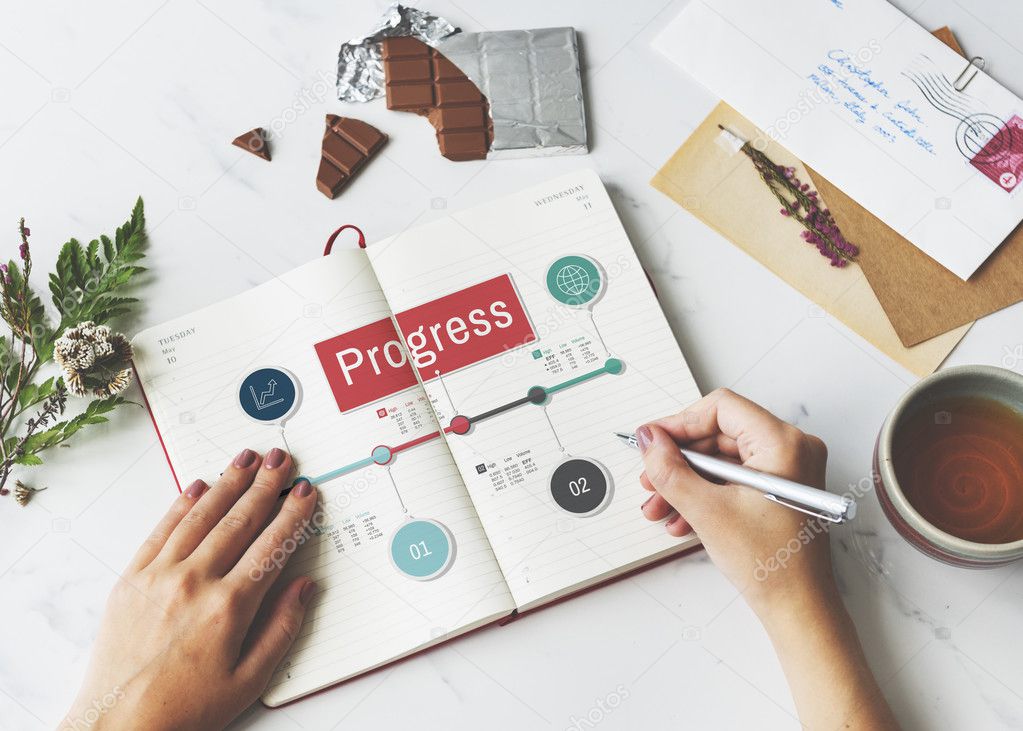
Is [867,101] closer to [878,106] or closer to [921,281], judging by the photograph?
[878,106]

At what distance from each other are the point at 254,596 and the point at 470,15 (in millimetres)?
706

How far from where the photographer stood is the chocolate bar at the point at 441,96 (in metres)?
0.92

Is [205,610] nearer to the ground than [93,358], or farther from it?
nearer to the ground

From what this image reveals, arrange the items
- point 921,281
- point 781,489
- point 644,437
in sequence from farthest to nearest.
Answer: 1. point 921,281
2. point 644,437
3. point 781,489

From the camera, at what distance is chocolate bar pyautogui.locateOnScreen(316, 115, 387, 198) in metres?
0.92

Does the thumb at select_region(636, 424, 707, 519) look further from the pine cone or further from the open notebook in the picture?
the pine cone

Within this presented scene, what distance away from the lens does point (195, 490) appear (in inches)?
32.8

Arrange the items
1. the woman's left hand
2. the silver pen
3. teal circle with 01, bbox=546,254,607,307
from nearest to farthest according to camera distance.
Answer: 1. the silver pen
2. the woman's left hand
3. teal circle with 01, bbox=546,254,607,307

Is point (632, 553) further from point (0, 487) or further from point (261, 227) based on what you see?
point (0, 487)

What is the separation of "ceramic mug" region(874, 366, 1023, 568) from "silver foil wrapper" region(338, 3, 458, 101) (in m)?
0.65

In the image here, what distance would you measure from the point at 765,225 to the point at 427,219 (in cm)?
39
